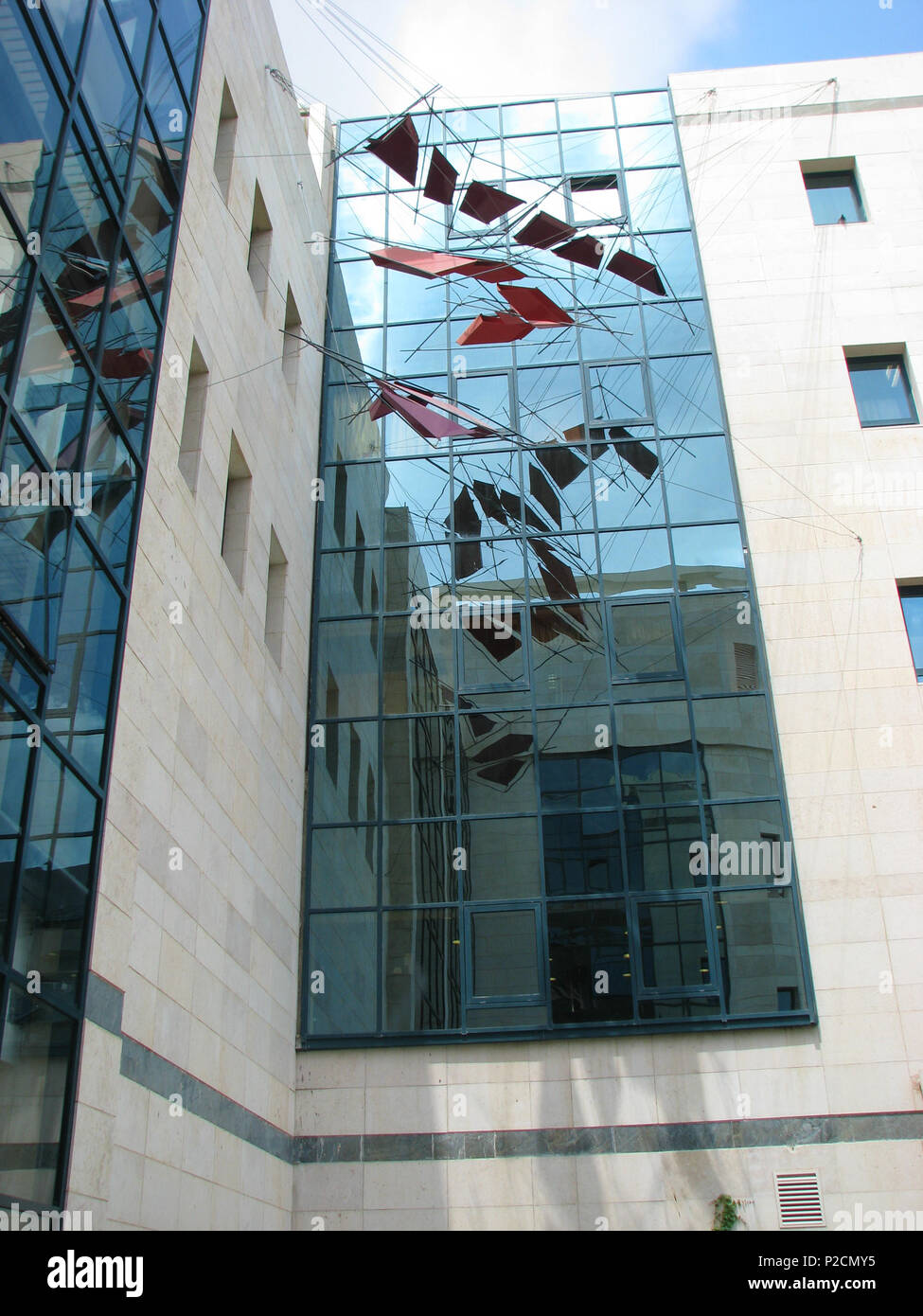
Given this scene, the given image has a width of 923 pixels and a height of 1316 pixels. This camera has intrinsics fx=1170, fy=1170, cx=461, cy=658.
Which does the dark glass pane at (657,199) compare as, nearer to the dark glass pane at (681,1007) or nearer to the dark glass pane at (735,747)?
the dark glass pane at (735,747)

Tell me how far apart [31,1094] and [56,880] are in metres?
1.79

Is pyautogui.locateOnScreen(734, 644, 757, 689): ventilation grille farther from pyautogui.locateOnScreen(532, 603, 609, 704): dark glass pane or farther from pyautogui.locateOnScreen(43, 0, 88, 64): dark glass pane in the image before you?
pyautogui.locateOnScreen(43, 0, 88, 64): dark glass pane

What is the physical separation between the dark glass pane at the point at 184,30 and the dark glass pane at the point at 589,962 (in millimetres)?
13526

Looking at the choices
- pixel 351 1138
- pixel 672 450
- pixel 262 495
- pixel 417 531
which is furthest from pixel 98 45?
pixel 351 1138

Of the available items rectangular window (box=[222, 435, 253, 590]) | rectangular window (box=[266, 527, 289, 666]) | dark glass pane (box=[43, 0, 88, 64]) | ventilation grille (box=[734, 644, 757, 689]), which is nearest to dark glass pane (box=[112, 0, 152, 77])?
dark glass pane (box=[43, 0, 88, 64])

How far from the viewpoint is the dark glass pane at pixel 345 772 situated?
20172mm

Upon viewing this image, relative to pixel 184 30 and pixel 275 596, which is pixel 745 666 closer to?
pixel 275 596

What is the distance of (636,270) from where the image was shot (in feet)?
69.8

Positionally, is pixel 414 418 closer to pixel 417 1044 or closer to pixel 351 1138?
pixel 417 1044

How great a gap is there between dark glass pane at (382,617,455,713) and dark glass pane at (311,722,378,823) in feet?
2.41

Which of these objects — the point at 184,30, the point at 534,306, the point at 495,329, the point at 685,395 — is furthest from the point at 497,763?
the point at 184,30

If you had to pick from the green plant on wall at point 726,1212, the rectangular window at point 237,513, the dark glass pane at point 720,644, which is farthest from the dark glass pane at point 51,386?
the green plant on wall at point 726,1212

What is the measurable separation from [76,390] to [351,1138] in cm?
1197

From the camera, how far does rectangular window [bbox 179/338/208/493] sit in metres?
15.3
